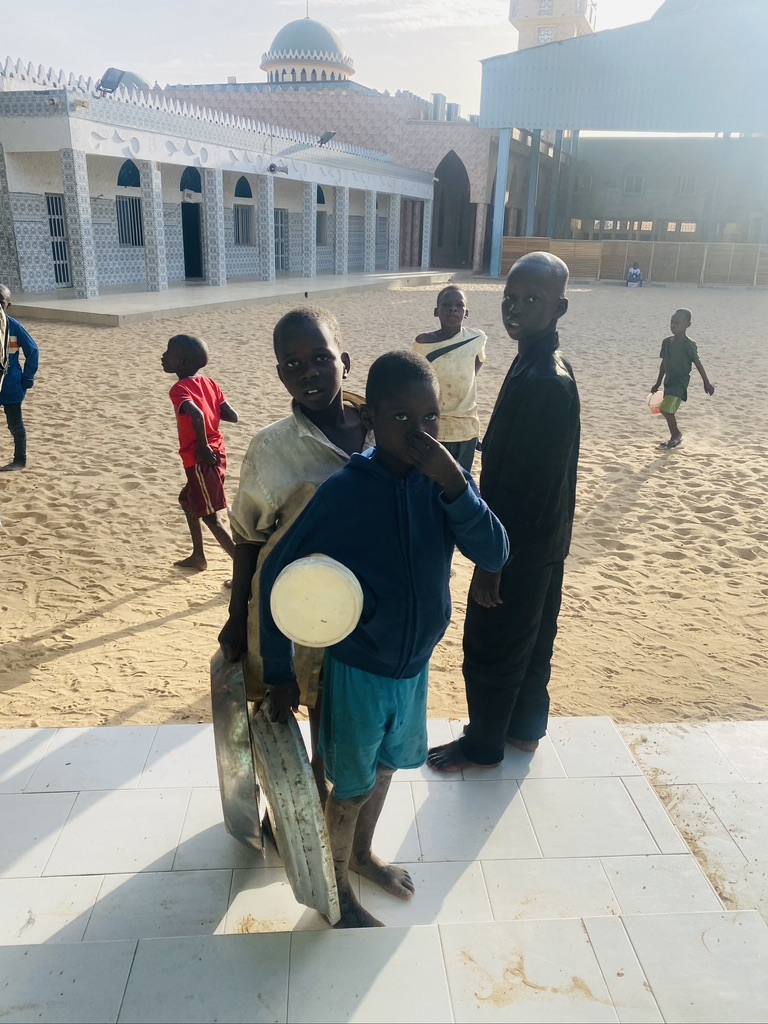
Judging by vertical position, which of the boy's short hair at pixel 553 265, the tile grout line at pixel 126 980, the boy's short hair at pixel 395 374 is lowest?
the tile grout line at pixel 126 980

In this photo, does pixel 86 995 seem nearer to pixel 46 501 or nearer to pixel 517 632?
pixel 517 632

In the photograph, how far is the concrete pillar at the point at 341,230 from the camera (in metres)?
23.9

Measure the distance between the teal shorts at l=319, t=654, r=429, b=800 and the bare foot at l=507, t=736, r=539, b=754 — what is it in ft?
2.98

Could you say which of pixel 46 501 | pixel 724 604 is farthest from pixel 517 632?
pixel 46 501

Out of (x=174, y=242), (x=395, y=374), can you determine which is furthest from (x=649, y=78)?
(x=395, y=374)

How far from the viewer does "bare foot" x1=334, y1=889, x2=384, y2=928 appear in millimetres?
1983

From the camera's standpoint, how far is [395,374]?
5.20 feet

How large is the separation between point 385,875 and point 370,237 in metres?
26.8

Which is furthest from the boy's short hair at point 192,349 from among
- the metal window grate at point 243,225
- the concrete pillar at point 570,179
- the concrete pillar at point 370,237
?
the concrete pillar at point 570,179

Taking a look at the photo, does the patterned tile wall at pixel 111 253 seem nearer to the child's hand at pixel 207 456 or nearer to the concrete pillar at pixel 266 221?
the concrete pillar at pixel 266 221

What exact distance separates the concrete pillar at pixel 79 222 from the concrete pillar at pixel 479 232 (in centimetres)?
1821

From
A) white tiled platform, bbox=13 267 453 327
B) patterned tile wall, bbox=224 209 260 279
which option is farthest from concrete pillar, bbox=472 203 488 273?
patterned tile wall, bbox=224 209 260 279

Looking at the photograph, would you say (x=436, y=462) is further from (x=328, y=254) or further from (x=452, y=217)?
(x=452, y=217)

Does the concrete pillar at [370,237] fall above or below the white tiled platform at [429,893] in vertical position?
above
